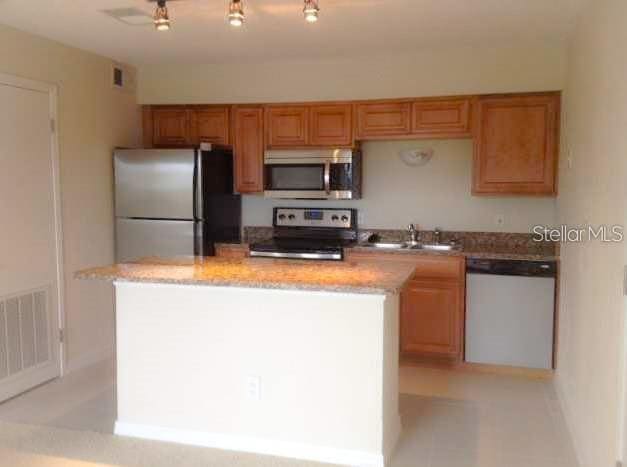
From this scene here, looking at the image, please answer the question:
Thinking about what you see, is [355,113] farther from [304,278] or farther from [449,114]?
[304,278]

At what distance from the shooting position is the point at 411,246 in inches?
180

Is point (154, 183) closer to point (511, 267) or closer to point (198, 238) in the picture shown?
point (198, 238)

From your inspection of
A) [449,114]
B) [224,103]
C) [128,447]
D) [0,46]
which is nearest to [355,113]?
[449,114]

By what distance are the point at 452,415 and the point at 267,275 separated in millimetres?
1485

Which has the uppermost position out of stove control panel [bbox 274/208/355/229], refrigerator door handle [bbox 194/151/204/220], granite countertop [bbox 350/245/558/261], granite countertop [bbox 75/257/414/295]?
refrigerator door handle [bbox 194/151/204/220]

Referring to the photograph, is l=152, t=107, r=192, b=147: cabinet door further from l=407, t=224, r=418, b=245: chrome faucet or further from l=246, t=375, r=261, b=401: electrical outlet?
l=246, t=375, r=261, b=401: electrical outlet

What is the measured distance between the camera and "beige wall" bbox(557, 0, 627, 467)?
7.16 ft

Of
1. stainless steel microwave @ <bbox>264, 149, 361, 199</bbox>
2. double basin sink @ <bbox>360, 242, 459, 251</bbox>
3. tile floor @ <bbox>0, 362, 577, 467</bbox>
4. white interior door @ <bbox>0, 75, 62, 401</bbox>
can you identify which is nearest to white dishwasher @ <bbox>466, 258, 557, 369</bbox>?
tile floor @ <bbox>0, 362, 577, 467</bbox>

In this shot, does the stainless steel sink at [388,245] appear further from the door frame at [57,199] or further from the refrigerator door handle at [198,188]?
the door frame at [57,199]

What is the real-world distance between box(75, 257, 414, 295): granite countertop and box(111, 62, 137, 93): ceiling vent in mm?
1963

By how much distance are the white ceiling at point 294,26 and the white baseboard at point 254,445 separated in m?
2.25

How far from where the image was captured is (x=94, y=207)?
4.44m

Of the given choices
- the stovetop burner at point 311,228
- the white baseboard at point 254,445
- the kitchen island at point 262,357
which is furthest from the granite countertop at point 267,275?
the stovetop burner at point 311,228

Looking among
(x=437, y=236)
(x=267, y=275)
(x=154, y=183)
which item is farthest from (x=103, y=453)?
(x=437, y=236)
